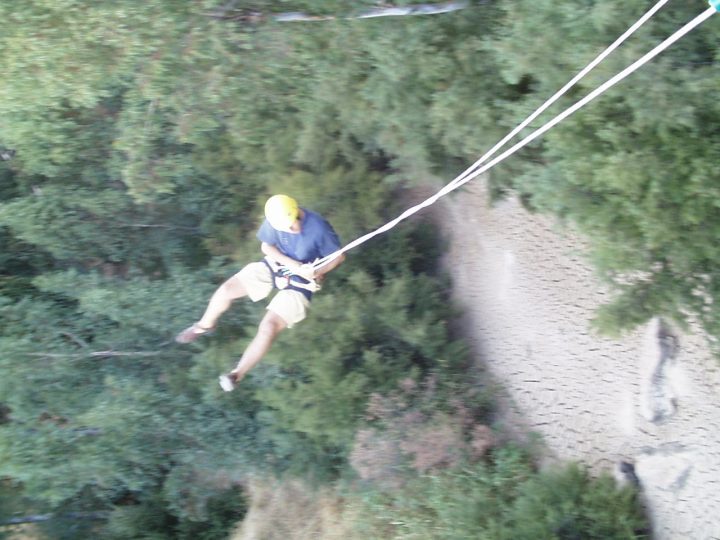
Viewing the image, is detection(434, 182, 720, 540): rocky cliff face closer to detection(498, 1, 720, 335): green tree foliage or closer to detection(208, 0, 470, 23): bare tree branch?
detection(498, 1, 720, 335): green tree foliage

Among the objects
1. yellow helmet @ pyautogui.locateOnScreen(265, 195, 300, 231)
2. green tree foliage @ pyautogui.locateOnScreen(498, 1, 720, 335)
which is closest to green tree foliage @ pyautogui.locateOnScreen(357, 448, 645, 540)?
green tree foliage @ pyautogui.locateOnScreen(498, 1, 720, 335)

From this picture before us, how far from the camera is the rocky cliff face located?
708 cm

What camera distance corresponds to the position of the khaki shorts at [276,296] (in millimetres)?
7059

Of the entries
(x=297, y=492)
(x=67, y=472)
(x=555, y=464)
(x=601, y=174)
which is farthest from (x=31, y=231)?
(x=601, y=174)

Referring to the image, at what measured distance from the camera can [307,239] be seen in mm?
7016

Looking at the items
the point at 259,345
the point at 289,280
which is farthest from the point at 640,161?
the point at 259,345

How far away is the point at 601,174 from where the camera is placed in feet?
19.1

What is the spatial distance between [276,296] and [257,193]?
4.10 m

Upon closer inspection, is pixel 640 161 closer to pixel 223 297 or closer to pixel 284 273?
pixel 284 273

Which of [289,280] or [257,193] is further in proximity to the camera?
[257,193]

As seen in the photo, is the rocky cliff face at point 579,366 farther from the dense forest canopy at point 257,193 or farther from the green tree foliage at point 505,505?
the dense forest canopy at point 257,193

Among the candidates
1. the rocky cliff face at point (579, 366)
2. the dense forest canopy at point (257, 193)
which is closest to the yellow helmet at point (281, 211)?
the dense forest canopy at point (257, 193)

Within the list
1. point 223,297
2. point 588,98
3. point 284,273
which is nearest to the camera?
point 588,98

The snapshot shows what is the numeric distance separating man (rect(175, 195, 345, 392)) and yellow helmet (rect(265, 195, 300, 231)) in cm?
2
